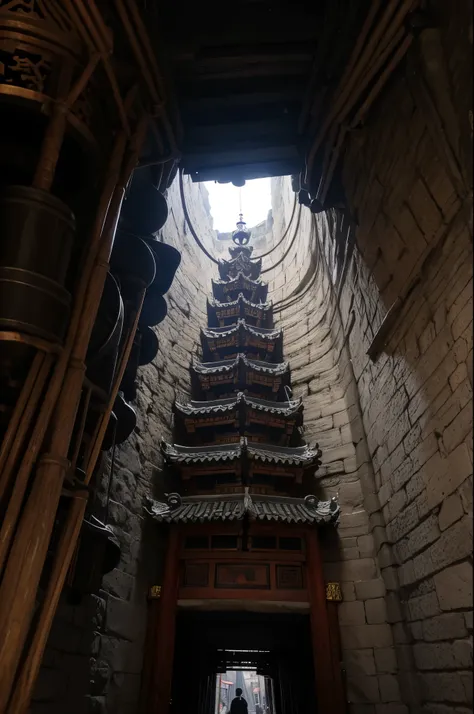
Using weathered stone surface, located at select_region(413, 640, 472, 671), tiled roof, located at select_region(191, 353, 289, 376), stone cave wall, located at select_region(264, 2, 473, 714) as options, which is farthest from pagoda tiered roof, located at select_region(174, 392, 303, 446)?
weathered stone surface, located at select_region(413, 640, 472, 671)

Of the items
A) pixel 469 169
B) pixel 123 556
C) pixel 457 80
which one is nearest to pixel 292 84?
pixel 457 80

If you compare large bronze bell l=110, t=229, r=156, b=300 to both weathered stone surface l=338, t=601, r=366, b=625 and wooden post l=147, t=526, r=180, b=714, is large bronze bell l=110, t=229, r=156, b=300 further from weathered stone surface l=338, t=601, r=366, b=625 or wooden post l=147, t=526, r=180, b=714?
weathered stone surface l=338, t=601, r=366, b=625

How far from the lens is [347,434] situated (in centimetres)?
663

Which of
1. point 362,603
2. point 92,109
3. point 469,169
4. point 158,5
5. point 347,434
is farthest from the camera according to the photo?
point 347,434

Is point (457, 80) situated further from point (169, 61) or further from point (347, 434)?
point (347, 434)

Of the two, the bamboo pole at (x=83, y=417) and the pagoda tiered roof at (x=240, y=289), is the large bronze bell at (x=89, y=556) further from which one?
the pagoda tiered roof at (x=240, y=289)

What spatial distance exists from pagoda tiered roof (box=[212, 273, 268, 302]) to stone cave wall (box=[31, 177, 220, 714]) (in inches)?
87.5

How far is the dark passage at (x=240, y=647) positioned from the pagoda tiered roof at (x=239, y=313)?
5.79 m

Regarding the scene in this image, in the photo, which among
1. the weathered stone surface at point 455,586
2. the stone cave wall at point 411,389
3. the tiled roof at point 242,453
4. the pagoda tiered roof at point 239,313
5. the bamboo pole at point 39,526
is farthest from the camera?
the pagoda tiered roof at point 239,313

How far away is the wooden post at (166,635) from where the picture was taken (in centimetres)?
467

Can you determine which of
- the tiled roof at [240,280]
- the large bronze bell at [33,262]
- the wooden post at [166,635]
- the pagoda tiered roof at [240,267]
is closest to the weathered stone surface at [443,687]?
the wooden post at [166,635]

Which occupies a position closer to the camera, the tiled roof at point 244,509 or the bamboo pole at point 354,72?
the bamboo pole at point 354,72

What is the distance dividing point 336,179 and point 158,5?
2.63m

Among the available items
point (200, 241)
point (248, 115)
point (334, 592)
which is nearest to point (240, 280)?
point (200, 241)
